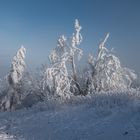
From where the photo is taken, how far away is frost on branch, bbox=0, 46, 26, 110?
33.7 m

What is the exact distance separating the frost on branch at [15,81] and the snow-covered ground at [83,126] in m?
17.0

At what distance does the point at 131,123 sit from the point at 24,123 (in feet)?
22.2

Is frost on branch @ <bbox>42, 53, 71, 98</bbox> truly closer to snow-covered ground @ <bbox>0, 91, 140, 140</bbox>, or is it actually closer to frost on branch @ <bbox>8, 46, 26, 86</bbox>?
frost on branch @ <bbox>8, 46, 26, 86</bbox>

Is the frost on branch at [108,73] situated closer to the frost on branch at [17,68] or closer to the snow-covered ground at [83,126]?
the frost on branch at [17,68]

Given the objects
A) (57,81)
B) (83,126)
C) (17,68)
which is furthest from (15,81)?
(83,126)

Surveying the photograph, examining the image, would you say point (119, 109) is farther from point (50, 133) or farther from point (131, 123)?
point (50, 133)

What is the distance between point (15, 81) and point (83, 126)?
854 inches

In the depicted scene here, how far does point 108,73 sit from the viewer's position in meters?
29.5

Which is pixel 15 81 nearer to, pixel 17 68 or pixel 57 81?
pixel 17 68

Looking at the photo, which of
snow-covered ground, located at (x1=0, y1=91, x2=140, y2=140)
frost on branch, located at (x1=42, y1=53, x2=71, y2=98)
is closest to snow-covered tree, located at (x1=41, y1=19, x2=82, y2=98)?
frost on branch, located at (x1=42, y1=53, x2=71, y2=98)

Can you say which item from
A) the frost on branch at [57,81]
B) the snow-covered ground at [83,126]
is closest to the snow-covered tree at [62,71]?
the frost on branch at [57,81]

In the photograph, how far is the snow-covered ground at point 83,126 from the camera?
1168 centimetres

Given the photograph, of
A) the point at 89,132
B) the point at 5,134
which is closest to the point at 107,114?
the point at 89,132

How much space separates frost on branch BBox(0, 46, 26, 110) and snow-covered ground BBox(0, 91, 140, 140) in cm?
1699
